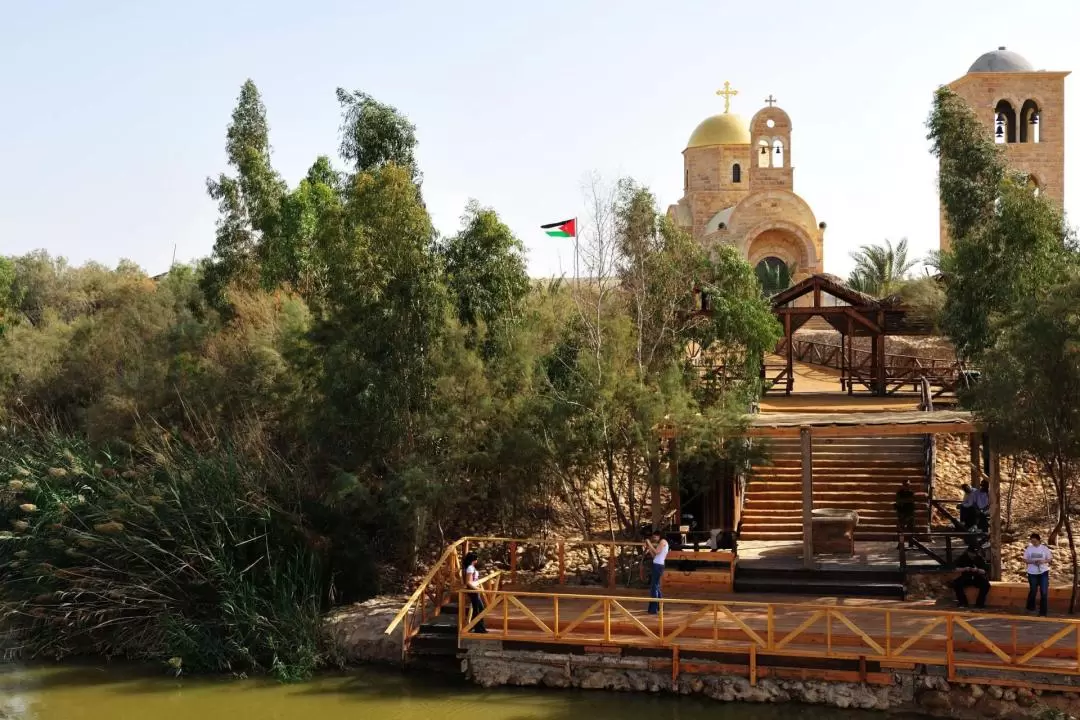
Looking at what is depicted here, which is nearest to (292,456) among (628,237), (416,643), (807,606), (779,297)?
(416,643)

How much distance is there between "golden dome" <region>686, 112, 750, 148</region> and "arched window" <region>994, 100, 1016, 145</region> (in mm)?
11761

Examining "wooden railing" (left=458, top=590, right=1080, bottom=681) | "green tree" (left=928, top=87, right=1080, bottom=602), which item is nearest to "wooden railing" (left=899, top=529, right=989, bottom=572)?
"green tree" (left=928, top=87, right=1080, bottom=602)

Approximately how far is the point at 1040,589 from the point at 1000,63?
36.1 m

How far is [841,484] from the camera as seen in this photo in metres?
20.5

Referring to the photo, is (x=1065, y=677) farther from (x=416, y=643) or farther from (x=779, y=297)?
(x=779, y=297)

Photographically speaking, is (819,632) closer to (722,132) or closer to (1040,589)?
(1040,589)

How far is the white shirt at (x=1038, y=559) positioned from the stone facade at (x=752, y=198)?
27118 mm

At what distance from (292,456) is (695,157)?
37.5 meters

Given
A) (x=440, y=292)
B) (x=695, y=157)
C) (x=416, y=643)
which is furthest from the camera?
(x=695, y=157)

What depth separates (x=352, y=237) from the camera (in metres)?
18.3

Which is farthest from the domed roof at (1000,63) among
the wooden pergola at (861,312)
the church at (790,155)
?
the wooden pergola at (861,312)

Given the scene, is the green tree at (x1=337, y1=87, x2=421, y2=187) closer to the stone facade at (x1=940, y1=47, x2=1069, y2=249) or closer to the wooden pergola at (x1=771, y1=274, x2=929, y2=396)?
the wooden pergola at (x1=771, y1=274, x2=929, y2=396)

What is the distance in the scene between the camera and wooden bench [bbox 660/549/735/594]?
1672cm

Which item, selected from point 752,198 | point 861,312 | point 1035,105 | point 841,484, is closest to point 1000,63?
point 1035,105
